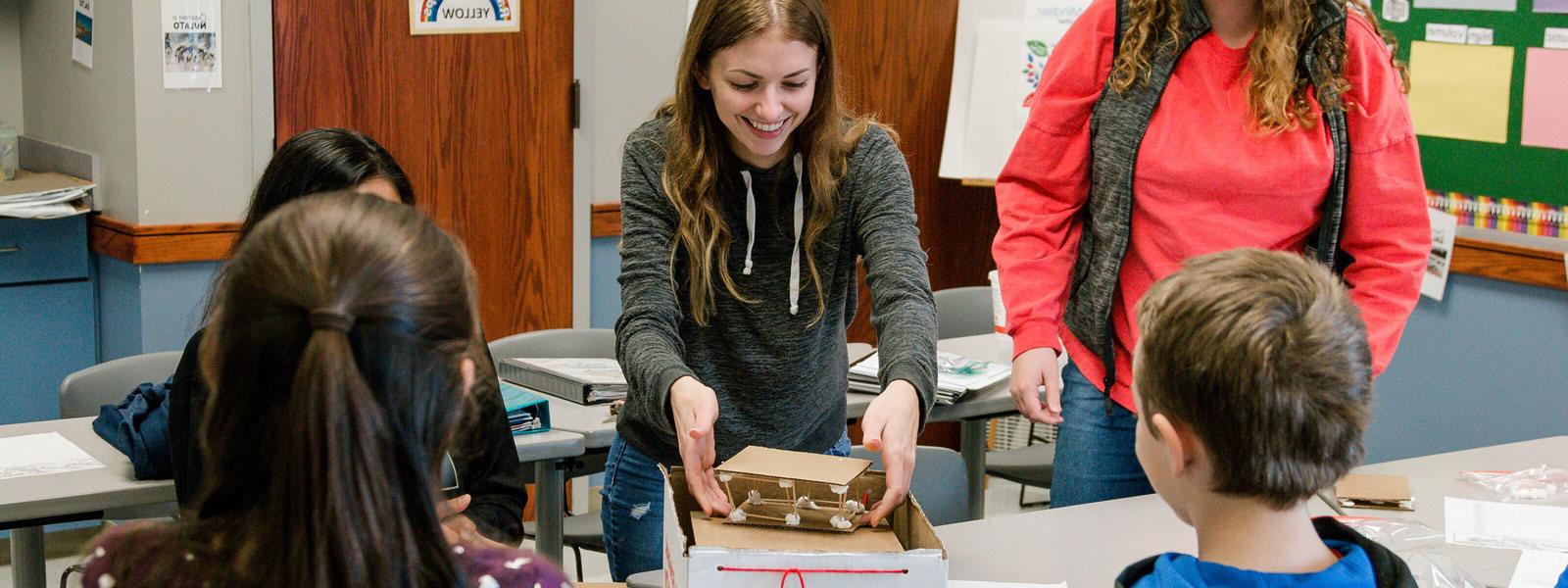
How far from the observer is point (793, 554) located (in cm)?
133

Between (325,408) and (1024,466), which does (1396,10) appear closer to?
(1024,466)

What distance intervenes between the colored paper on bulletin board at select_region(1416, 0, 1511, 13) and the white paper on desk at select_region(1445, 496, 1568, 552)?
6.23ft

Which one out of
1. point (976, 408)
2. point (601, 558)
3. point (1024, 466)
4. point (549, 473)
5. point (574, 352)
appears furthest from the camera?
point (601, 558)

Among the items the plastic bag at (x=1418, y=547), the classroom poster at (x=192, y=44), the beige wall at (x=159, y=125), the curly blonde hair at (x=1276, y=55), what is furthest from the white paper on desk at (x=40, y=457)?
the plastic bag at (x=1418, y=547)

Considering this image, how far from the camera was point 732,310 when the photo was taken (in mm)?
1809

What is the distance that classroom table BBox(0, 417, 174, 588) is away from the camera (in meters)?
2.13

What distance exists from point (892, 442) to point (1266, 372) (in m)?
0.42

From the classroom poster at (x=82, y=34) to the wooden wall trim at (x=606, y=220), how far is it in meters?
1.35

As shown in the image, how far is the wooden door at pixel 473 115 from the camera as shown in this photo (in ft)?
11.6

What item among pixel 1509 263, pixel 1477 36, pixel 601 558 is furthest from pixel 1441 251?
pixel 601 558

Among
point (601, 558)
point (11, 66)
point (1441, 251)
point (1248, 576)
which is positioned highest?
point (11, 66)

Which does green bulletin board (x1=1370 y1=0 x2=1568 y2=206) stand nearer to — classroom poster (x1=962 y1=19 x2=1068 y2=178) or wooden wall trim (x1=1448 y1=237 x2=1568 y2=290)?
wooden wall trim (x1=1448 y1=237 x2=1568 y2=290)

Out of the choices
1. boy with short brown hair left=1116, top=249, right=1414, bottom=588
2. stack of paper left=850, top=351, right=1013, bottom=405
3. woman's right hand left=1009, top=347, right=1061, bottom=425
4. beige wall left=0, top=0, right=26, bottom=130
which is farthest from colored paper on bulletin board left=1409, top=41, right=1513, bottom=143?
beige wall left=0, top=0, right=26, bottom=130

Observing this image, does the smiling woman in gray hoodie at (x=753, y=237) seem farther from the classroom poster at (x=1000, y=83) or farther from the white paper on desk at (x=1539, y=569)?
the classroom poster at (x=1000, y=83)
